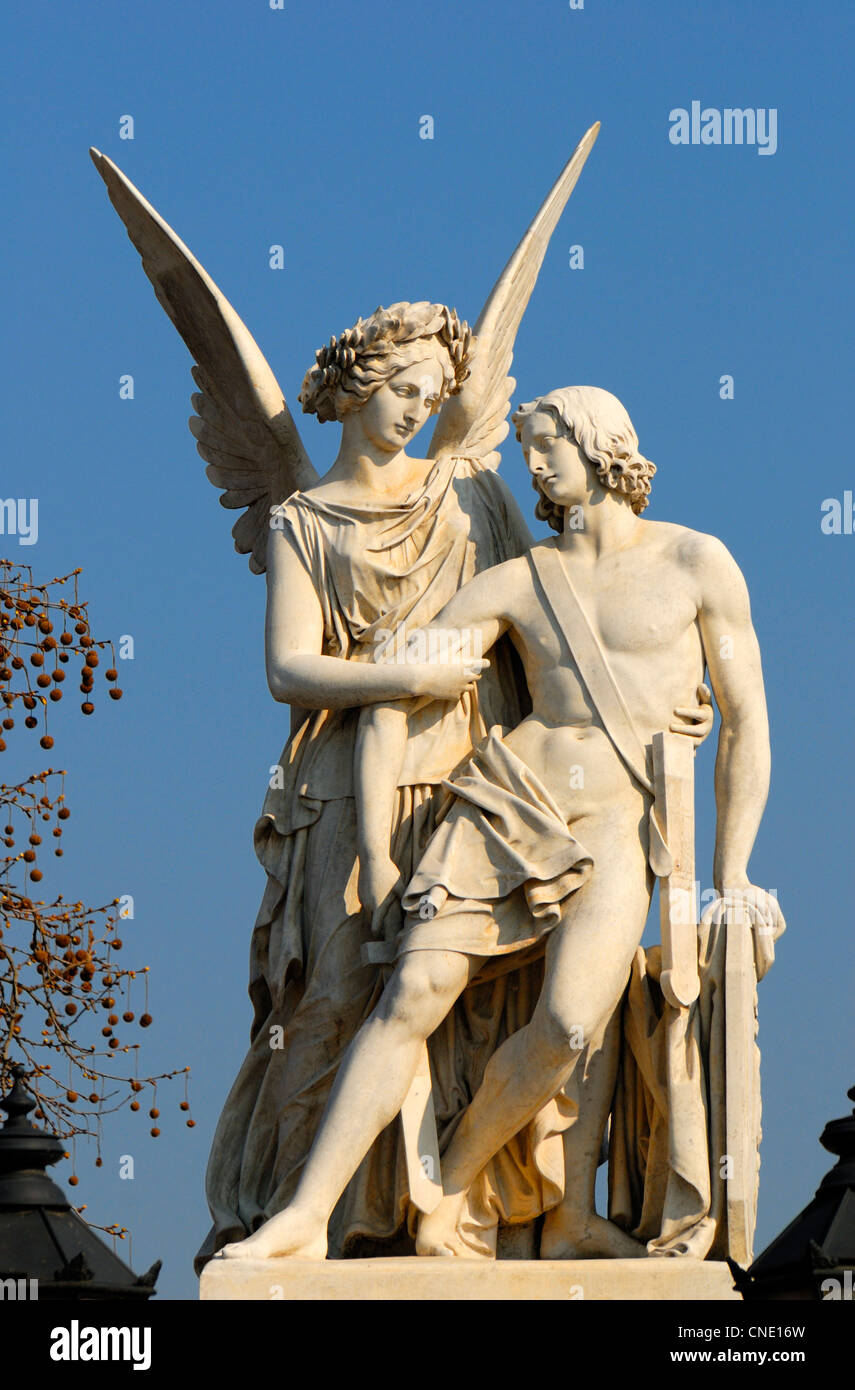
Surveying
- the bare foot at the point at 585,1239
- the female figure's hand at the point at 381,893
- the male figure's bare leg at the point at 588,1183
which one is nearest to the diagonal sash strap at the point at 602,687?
the male figure's bare leg at the point at 588,1183

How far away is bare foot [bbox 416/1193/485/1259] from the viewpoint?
1052 centimetres

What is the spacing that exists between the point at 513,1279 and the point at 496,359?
4054mm

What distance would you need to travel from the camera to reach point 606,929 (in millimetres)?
10500

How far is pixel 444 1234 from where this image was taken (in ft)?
34.7

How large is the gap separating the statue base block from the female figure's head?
334cm

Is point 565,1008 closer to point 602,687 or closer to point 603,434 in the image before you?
point 602,687

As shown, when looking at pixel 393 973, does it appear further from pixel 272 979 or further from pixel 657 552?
pixel 657 552

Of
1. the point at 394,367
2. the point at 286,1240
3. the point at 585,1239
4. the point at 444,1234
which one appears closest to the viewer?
the point at 286,1240

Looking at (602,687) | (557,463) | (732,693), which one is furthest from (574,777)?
(557,463)

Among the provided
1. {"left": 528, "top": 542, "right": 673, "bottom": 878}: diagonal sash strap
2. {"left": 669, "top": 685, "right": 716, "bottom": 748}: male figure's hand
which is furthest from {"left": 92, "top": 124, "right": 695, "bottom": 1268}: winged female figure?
{"left": 669, "top": 685, "right": 716, "bottom": 748}: male figure's hand

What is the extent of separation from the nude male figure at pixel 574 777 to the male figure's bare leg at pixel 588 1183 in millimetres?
285

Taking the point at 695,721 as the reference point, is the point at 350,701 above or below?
above

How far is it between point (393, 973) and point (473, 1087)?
65 centimetres
